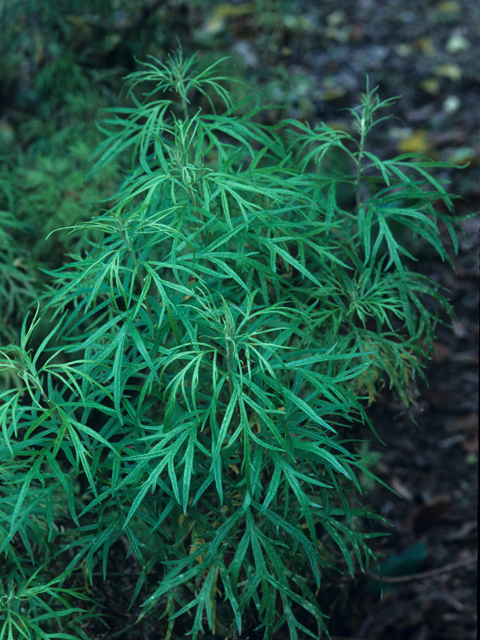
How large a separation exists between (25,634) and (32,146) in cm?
190

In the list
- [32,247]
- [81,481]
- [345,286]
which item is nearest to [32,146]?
[32,247]

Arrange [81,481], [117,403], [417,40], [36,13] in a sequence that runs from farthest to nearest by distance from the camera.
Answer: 1. [417,40]
2. [36,13]
3. [81,481]
4. [117,403]

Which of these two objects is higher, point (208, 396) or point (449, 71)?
point (208, 396)

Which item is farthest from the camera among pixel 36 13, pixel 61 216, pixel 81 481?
pixel 36 13

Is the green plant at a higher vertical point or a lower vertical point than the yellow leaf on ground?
higher

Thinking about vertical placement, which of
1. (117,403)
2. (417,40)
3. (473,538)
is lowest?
(473,538)

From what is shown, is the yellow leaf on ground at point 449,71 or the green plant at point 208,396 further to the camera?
the yellow leaf on ground at point 449,71

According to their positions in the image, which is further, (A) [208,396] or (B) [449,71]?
(B) [449,71]

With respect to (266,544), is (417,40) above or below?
below

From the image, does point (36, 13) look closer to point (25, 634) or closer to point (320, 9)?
point (320, 9)

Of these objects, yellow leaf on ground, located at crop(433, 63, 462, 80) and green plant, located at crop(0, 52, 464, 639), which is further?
yellow leaf on ground, located at crop(433, 63, 462, 80)

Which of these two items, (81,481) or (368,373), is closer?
(368,373)

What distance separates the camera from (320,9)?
3959mm

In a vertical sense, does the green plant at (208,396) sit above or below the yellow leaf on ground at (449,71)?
above
